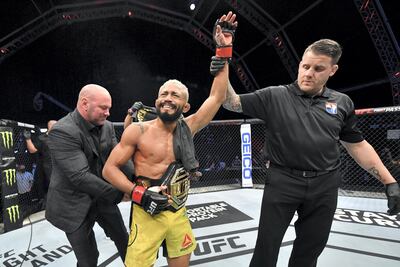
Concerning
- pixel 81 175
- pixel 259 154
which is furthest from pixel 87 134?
pixel 259 154

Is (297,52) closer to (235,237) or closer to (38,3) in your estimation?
(235,237)

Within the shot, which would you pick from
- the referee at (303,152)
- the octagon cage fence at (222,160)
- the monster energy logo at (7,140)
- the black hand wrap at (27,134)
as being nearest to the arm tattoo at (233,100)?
the referee at (303,152)

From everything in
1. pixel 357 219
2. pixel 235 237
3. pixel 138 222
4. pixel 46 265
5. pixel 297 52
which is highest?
pixel 297 52

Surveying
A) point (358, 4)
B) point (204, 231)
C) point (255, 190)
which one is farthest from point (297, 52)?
point (204, 231)

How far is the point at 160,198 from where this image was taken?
4.39 ft

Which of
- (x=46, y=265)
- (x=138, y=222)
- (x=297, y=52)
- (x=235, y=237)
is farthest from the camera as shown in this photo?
(x=297, y=52)

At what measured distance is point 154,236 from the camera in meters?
1.46

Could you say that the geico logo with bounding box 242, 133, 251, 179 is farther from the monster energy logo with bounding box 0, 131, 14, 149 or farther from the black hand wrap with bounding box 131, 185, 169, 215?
the black hand wrap with bounding box 131, 185, 169, 215

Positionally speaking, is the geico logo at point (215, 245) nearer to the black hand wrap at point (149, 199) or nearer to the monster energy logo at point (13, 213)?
the black hand wrap at point (149, 199)

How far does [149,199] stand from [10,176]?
317 cm

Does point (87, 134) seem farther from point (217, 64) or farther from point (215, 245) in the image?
point (215, 245)

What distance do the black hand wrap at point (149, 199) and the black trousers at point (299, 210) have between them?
66cm

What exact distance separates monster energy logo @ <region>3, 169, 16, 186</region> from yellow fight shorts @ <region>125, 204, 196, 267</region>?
9.48 ft

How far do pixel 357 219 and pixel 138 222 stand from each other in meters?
3.27
